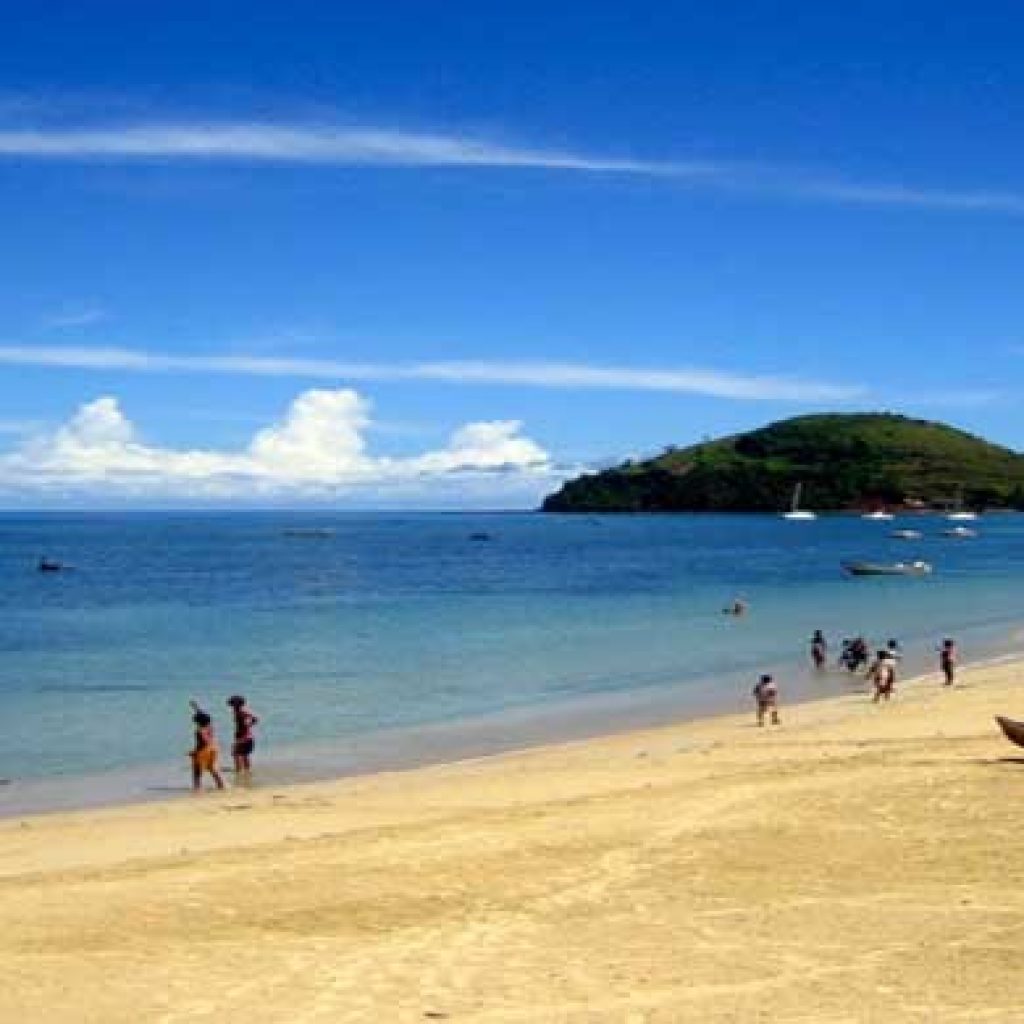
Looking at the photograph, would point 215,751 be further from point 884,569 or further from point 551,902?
point 884,569

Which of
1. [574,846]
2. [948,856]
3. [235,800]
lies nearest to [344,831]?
[574,846]

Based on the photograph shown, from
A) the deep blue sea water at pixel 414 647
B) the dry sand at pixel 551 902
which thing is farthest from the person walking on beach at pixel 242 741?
the dry sand at pixel 551 902

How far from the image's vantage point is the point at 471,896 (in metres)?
16.7

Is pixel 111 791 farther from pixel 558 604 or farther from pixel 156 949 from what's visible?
pixel 558 604

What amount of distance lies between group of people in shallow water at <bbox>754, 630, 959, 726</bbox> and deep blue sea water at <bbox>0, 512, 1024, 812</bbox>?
1.11 m

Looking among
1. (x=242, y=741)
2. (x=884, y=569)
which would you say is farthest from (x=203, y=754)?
(x=884, y=569)

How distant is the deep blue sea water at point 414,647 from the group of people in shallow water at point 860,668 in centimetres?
111

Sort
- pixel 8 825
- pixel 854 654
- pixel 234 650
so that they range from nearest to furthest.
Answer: pixel 8 825, pixel 854 654, pixel 234 650

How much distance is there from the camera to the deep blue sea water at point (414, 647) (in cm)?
3712

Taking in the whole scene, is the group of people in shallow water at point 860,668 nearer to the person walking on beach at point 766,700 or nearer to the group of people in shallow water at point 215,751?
the person walking on beach at point 766,700

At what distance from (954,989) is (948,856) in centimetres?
512

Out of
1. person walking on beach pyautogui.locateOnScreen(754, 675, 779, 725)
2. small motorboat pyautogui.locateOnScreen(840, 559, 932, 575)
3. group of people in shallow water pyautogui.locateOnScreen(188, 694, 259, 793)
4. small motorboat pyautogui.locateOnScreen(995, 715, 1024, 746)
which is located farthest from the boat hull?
small motorboat pyautogui.locateOnScreen(995, 715, 1024, 746)

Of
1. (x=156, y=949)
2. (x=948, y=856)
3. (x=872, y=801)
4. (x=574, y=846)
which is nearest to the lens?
(x=156, y=949)

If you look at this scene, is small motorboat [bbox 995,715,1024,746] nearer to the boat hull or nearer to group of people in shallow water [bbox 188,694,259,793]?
group of people in shallow water [bbox 188,694,259,793]
